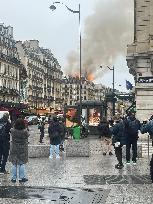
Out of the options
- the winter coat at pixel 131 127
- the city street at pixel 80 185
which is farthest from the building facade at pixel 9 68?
the city street at pixel 80 185

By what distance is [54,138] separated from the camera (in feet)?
67.8

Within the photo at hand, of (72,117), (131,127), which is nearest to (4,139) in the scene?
(131,127)

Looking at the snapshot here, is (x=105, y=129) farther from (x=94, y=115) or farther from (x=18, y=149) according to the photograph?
(x=94, y=115)

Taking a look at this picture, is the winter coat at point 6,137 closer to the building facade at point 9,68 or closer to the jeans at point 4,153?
the jeans at point 4,153

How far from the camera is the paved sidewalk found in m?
10.8

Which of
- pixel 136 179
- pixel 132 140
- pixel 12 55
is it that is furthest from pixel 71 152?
pixel 12 55

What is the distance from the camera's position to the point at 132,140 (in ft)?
59.2

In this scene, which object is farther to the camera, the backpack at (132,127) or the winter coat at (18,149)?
the backpack at (132,127)

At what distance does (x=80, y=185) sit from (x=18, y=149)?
6.33 feet

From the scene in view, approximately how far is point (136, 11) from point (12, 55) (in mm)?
89661

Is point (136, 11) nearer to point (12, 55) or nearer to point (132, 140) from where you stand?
point (132, 140)

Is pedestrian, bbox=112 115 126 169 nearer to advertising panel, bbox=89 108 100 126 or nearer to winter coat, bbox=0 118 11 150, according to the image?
winter coat, bbox=0 118 11 150

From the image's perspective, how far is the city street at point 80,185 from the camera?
10820mm

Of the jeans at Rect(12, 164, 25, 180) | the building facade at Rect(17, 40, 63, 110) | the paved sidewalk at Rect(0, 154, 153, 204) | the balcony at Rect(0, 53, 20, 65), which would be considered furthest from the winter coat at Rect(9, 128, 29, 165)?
the building facade at Rect(17, 40, 63, 110)
